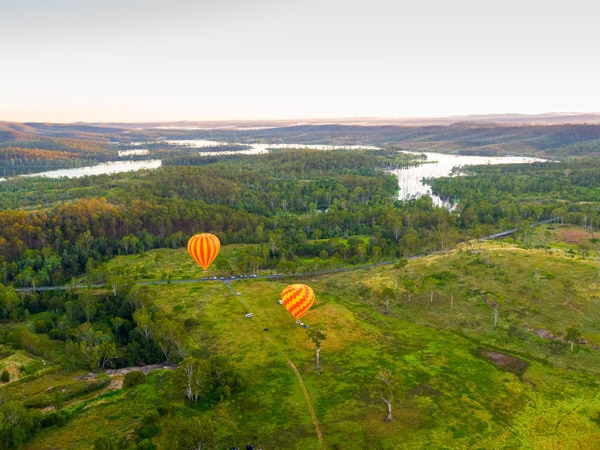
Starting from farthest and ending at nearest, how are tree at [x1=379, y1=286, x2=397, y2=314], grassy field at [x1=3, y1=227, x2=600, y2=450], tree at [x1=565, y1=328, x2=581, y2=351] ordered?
tree at [x1=379, y1=286, x2=397, y2=314]
tree at [x1=565, y1=328, x2=581, y2=351]
grassy field at [x1=3, y1=227, x2=600, y2=450]

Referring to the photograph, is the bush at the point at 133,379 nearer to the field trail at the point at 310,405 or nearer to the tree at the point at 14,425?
the tree at the point at 14,425

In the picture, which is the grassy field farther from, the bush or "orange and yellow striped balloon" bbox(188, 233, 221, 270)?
"orange and yellow striped balloon" bbox(188, 233, 221, 270)

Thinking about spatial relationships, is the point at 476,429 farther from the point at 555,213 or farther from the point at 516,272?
the point at 555,213

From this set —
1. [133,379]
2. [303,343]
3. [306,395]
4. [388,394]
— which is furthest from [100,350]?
[388,394]

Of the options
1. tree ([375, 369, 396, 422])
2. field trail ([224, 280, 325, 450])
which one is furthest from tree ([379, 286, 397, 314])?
tree ([375, 369, 396, 422])

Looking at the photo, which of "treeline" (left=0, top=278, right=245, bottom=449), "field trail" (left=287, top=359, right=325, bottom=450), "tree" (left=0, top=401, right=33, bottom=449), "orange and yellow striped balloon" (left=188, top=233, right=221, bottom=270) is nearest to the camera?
"tree" (left=0, top=401, right=33, bottom=449)

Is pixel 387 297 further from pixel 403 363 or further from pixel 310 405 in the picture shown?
pixel 310 405
